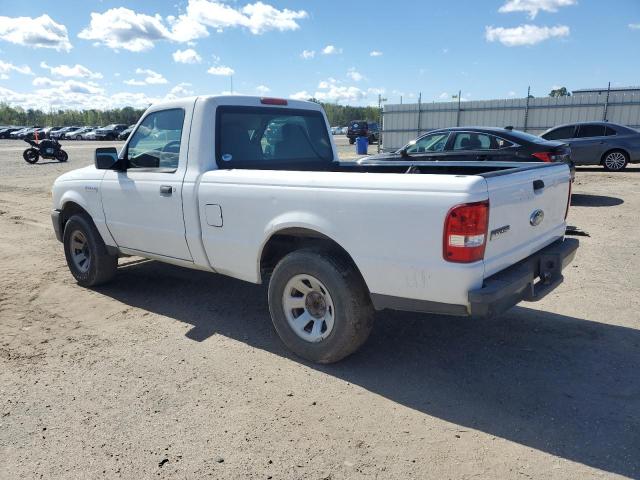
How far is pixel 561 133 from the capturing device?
1457 cm

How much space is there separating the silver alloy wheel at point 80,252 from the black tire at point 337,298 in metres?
2.99

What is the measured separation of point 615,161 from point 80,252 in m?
14.5

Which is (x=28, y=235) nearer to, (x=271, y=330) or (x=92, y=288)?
(x=92, y=288)

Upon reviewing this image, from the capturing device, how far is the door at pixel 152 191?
14.6 feet

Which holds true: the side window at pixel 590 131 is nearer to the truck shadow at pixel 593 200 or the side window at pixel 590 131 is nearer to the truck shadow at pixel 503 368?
the truck shadow at pixel 593 200

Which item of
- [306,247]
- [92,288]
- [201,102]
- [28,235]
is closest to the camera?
[306,247]

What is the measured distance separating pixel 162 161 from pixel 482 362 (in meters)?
3.25

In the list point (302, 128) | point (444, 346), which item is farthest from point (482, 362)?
point (302, 128)

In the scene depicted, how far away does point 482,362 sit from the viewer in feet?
12.6

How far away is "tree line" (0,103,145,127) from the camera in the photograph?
115m

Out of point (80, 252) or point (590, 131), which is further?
point (590, 131)

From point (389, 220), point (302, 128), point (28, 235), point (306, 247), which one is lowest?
point (28, 235)

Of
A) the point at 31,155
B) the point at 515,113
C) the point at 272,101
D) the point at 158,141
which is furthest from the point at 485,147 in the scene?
the point at 31,155

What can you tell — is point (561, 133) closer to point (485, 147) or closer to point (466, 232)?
point (485, 147)
